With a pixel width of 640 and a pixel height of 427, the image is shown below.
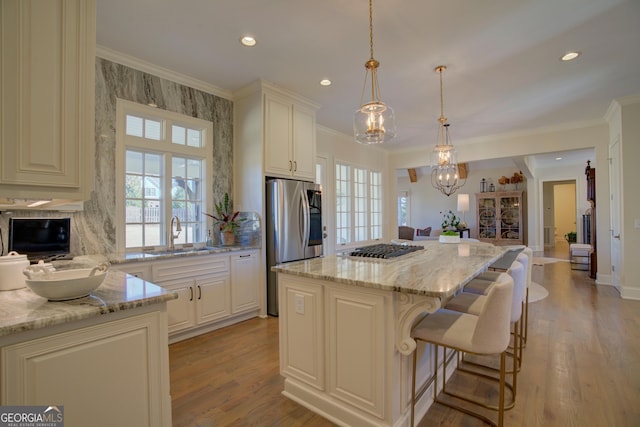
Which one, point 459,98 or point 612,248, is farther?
point 612,248

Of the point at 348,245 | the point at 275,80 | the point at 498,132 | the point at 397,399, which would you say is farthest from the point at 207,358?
the point at 498,132

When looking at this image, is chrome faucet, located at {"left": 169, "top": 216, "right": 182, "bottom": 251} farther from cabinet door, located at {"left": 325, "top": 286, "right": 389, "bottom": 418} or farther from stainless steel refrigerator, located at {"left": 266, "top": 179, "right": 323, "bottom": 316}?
cabinet door, located at {"left": 325, "top": 286, "right": 389, "bottom": 418}

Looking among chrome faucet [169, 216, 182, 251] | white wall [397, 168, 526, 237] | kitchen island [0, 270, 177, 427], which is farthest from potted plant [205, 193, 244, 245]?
white wall [397, 168, 526, 237]

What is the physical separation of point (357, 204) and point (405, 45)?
3602 millimetres

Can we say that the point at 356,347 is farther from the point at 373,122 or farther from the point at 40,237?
the point at 40,237

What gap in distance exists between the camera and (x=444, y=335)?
1630mm

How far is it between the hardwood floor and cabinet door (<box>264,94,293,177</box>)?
1876 millimetres

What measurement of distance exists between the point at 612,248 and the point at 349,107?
4.83 meters

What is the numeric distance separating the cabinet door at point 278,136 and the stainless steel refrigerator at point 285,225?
0.76 ft

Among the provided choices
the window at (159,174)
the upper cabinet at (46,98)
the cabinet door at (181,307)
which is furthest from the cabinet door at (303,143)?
the upper cabinet at (46,98)

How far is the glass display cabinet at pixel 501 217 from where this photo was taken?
9133 millimetres

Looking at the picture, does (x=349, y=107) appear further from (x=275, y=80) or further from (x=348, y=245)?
(x=348, y=245)

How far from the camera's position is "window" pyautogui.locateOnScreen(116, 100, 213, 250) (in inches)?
120

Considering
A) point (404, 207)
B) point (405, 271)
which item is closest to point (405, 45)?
point (405, 271)
